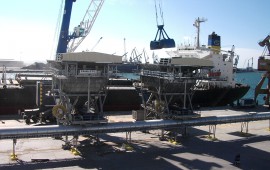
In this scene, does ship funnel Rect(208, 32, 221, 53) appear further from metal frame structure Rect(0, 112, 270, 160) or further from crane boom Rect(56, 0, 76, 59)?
metal frame structure Rect(0, 112, 270, 160)

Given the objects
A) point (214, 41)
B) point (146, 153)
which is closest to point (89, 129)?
point (146, 153)

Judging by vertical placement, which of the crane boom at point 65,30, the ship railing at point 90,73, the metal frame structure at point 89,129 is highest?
the crane boom at point 65,30

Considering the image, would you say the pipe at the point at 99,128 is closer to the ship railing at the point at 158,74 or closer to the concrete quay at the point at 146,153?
the concrete quay at the point at 146,153

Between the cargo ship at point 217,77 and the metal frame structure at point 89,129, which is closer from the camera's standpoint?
the metal frame structure at point 89,129

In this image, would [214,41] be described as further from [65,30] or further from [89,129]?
[89,129]

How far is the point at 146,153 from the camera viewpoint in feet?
93.5

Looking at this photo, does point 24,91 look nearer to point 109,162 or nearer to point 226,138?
point 109,162

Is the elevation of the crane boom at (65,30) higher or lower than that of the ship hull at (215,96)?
higher

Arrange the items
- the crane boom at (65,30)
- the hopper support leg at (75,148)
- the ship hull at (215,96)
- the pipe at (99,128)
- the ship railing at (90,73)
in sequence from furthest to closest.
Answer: the ship hull at (215,96) → the crane boom at (65,30) → the ship railing at (90,73) → the hopper support leg at (75,148) → the pipe at (99,128)

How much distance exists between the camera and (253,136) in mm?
36906

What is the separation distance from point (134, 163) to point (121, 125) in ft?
13.8

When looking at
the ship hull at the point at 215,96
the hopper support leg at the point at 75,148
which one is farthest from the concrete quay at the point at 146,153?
the ship hull at the point at 215,96

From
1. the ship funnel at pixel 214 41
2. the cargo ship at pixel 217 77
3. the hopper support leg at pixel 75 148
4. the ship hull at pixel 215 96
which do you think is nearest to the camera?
the hopper support leg at pixel 75 148

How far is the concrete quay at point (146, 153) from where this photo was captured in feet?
81.8
